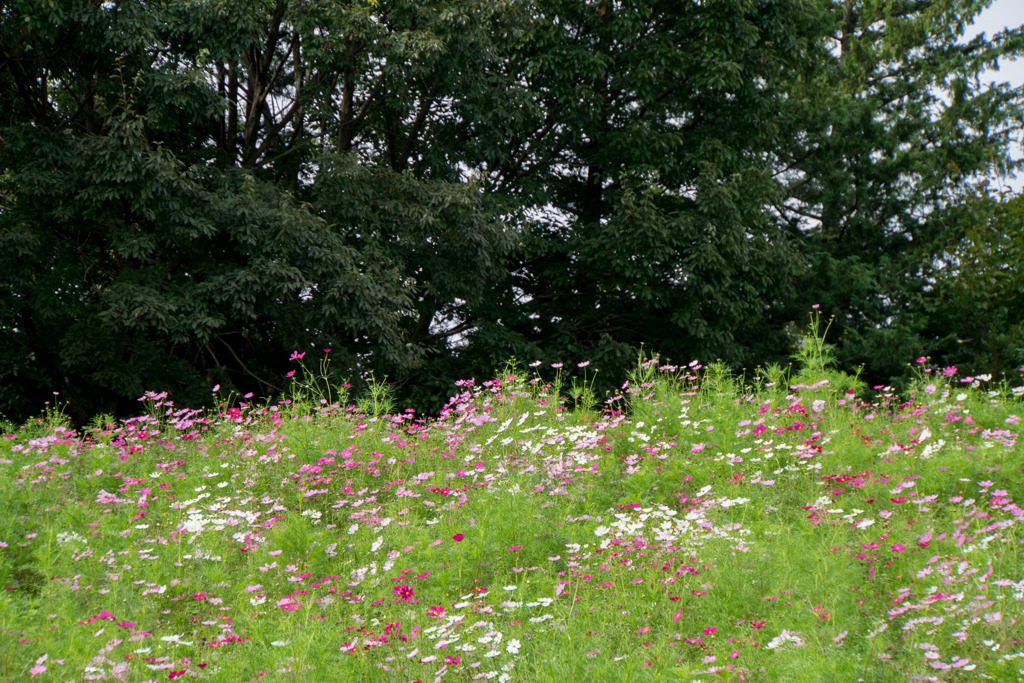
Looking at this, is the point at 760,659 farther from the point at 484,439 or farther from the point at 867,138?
the point at 867,138

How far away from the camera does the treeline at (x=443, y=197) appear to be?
1038 centimetres

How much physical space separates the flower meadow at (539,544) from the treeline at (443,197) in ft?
13.0

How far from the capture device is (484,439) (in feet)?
21.5

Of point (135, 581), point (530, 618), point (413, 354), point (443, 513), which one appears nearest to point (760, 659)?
point (530, 618)

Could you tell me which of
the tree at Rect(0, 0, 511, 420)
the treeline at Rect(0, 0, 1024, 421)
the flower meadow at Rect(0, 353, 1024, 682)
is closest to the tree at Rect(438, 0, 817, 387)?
the treeline at Rect(0, 0, 1024, 421)

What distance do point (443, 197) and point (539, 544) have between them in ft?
23.7

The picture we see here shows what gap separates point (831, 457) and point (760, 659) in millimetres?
2317

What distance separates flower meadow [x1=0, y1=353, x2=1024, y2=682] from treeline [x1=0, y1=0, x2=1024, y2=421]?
396 centimetres

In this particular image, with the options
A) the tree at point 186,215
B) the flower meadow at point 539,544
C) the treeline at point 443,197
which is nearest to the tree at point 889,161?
the treeline at point 443,197

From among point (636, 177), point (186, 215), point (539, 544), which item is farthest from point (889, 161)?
point (539, 544)

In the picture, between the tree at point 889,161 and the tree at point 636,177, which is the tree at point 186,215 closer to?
the tree at point 636,177

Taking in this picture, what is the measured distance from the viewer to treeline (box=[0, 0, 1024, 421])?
1038 cm

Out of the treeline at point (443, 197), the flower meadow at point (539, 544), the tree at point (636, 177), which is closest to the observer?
the flower meadow at point (539, 544)

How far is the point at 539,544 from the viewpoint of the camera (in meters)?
4.88
